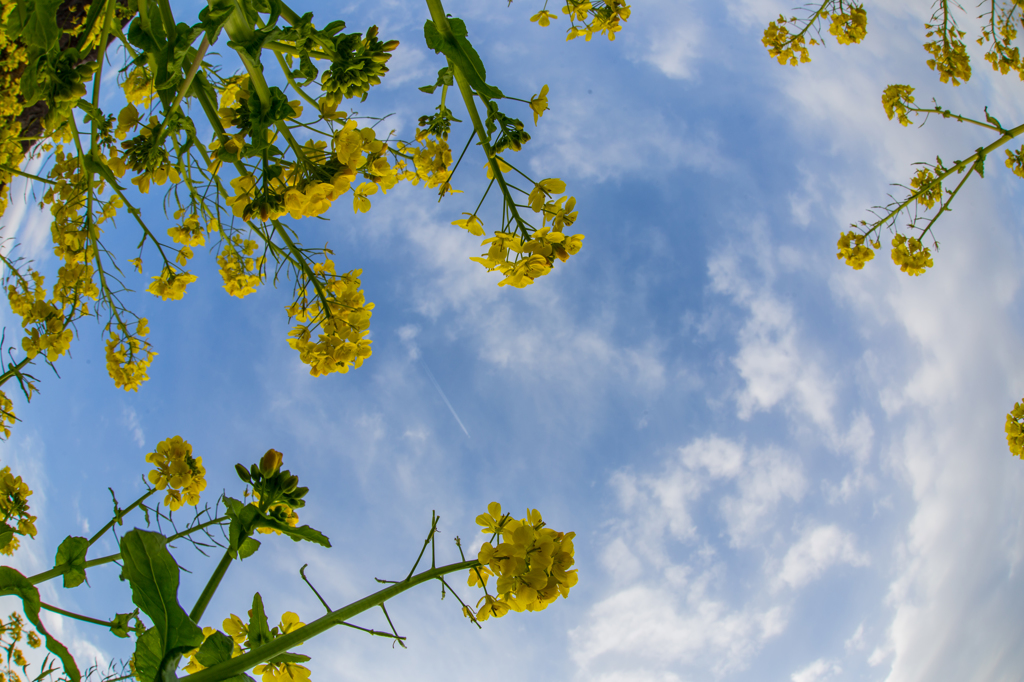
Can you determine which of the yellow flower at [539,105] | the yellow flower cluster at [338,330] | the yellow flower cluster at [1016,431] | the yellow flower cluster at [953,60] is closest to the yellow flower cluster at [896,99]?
the yellow flower cluster at [953,60]

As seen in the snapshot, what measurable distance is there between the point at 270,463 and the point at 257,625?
18.0 inches

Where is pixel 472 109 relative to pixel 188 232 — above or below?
below

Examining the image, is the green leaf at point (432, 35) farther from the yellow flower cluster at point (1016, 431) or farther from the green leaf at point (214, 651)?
the yellow flower cluster at point (1016, 431)

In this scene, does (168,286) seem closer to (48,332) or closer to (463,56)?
(48,332)

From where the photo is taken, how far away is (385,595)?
1.05m

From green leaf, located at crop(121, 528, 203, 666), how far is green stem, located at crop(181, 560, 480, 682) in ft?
0.25

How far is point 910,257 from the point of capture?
4.34 metres

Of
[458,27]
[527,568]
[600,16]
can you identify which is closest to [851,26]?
[600,16]

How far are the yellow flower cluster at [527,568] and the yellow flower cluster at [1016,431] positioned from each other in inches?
183

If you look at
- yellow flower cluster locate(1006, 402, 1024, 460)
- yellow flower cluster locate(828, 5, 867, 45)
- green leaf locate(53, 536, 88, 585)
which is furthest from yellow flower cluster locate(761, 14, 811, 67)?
green leaf locate(53, 536, 88, 585)

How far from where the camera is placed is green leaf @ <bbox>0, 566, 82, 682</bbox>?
0.94 m

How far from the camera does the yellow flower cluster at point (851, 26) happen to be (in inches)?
190

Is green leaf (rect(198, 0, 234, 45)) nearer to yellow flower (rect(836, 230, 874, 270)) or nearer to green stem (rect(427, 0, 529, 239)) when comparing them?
green stem (rect(427, 0, 529, 239))

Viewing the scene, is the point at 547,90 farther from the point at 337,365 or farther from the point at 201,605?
the point at 201,605
